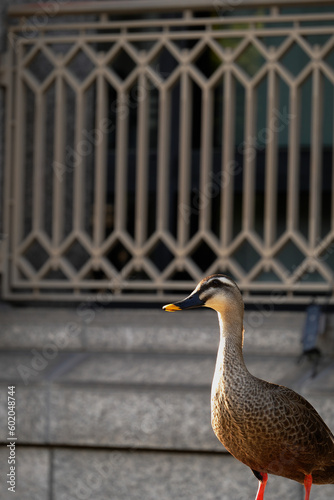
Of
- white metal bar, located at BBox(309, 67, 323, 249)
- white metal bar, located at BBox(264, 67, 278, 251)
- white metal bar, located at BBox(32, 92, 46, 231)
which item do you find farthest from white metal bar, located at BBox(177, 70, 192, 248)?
white metal bar, located at BBox(32, 92, 46, 231)

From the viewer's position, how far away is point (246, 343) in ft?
16.8

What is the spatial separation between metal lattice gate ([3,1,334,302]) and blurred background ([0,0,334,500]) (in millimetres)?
12

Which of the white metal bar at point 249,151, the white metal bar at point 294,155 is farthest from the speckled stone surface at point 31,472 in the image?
the white metal bar at point 294,155

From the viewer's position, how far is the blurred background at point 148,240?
15.4 ft

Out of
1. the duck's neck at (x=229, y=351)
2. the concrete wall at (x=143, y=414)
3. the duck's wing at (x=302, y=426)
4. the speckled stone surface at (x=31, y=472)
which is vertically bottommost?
the speckled stone surface at (x=31, y=472)

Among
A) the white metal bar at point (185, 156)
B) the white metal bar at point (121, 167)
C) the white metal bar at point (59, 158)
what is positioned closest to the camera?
the white metal bar at point (185, 156)

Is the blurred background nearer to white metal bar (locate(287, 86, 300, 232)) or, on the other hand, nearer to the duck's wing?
white metal bar (locate(287, 86, 300, 232))

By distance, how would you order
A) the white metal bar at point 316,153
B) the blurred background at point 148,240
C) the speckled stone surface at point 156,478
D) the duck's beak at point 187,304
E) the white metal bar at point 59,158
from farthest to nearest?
the white metal bar at point 59,158
the white metal bar at point 316,153
the blurred background at point 148,240
the speckled stone surface at point 156,478
the duck's beak at point 187,304

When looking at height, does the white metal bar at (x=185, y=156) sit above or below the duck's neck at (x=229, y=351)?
above

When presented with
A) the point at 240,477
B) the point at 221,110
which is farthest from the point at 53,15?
the point at 240,477

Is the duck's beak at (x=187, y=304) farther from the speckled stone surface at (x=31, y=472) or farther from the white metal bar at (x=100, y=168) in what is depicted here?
the white metal bar at (x=100, y=168)

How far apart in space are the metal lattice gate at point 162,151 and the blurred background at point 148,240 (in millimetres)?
12

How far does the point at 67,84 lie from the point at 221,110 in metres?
1.13

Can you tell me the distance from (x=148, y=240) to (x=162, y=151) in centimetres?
55
